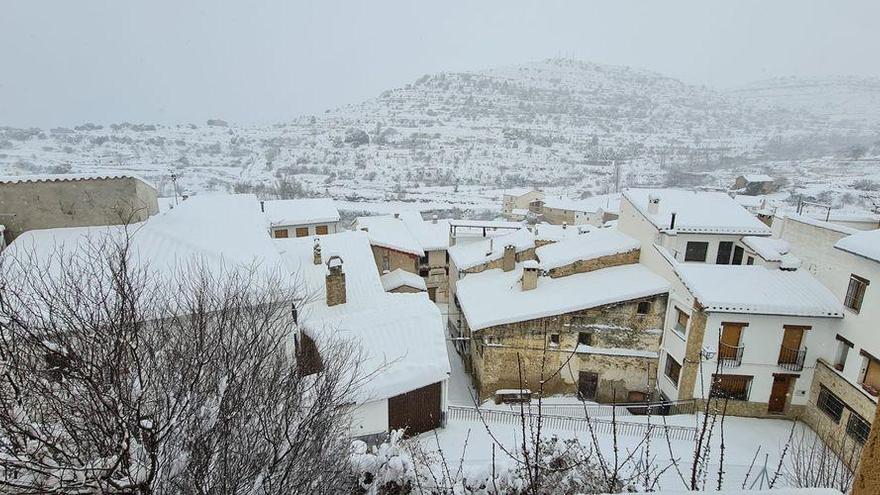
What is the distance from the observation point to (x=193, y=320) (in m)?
9.09

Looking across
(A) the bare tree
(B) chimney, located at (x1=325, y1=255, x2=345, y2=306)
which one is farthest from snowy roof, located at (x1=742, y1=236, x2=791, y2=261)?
(A) the bare tree

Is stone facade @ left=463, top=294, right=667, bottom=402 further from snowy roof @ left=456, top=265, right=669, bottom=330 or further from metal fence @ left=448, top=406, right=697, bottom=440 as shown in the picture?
metal fence @ left=448, top=406, right=697, bottom=440

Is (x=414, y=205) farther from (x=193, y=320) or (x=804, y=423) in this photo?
(x=193, y=320)

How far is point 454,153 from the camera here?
135 meters

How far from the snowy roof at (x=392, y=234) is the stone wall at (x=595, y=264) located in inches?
448

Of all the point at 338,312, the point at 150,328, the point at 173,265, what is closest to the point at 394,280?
Answer: the point at 338,312

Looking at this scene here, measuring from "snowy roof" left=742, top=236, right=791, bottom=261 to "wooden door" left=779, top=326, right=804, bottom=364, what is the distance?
295cm

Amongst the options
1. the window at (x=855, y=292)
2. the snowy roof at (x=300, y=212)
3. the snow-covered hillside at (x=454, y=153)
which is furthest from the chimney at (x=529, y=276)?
the snow-covered hillside at (x=454, y=153)

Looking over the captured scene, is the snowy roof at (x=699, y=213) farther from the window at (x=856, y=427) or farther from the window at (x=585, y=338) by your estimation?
the window at (x=856, y=427)

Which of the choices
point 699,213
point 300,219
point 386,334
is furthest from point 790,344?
point 300,219

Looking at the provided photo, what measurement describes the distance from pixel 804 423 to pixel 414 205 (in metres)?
67.6

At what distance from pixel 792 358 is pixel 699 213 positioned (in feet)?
25.5

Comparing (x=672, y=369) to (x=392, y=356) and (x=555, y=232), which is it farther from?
(x=555, y=232)

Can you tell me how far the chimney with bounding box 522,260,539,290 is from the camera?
21812 millimetres
